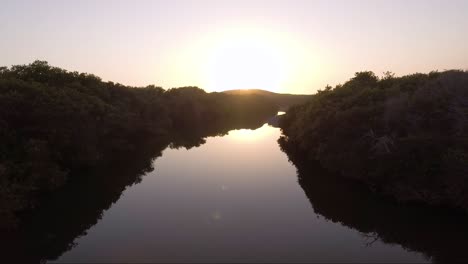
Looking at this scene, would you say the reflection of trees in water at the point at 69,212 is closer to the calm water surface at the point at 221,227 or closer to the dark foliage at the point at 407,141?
the calm water surface at the point at 221,227

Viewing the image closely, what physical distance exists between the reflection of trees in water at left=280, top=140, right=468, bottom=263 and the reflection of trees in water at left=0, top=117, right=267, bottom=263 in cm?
1226

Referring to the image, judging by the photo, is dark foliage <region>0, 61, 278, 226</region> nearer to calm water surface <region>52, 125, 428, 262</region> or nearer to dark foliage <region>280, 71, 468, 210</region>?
calm water surface <region>52, 125, 428, 262</region>

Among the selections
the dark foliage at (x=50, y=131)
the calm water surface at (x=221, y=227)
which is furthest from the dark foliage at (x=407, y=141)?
the dark foliage at (x=50, y=131)

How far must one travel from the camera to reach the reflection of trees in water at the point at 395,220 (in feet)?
56.2

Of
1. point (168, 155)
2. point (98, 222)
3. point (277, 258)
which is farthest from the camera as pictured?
point (168, 155)

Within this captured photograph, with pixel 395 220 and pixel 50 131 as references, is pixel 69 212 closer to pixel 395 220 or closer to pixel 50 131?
pixel 50 131

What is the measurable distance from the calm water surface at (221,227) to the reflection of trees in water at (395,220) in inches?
24.6

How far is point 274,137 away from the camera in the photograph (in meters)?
62.2

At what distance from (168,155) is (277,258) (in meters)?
29.8

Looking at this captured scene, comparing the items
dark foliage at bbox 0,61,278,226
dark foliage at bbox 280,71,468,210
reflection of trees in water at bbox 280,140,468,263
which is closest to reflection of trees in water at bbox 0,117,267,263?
dark foliage at bbox 0,61,278,226

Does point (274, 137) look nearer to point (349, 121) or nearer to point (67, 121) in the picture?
point (349, 121)

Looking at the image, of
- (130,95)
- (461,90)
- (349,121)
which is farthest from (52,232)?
(130,95)

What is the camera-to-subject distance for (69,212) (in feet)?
74.7

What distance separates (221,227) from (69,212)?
28.7 ft
